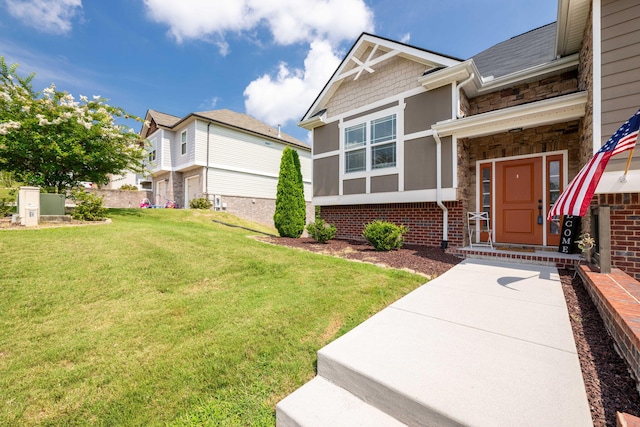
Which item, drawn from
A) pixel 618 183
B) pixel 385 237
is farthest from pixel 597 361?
pixel 385 237

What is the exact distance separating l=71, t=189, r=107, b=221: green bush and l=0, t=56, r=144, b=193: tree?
1.68 m

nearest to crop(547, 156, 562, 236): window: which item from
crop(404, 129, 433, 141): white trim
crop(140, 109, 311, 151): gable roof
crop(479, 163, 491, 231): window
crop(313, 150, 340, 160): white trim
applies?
crop(479, 163, 491, 231): window

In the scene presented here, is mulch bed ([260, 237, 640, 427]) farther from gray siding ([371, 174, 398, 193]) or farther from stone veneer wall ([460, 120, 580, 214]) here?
gray siding ([371, 174, 398, 193])

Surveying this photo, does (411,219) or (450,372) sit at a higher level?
(411,219)

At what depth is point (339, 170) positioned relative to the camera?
9.04 metres

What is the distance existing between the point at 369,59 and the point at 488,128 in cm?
427

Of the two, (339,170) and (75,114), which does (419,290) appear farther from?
(75,114)

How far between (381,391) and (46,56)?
17.0m

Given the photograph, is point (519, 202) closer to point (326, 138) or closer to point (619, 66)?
point (619, 66)

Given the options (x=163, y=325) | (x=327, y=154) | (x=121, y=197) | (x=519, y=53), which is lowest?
(x=163, y=325)

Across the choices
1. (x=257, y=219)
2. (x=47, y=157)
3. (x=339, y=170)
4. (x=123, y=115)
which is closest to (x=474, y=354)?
(x=339, y=170)

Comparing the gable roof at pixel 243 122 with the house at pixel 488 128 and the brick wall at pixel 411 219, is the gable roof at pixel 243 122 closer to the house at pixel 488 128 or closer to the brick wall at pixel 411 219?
the house at pixel 488 128

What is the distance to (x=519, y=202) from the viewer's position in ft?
22.4

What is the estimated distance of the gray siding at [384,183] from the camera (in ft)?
25.3
